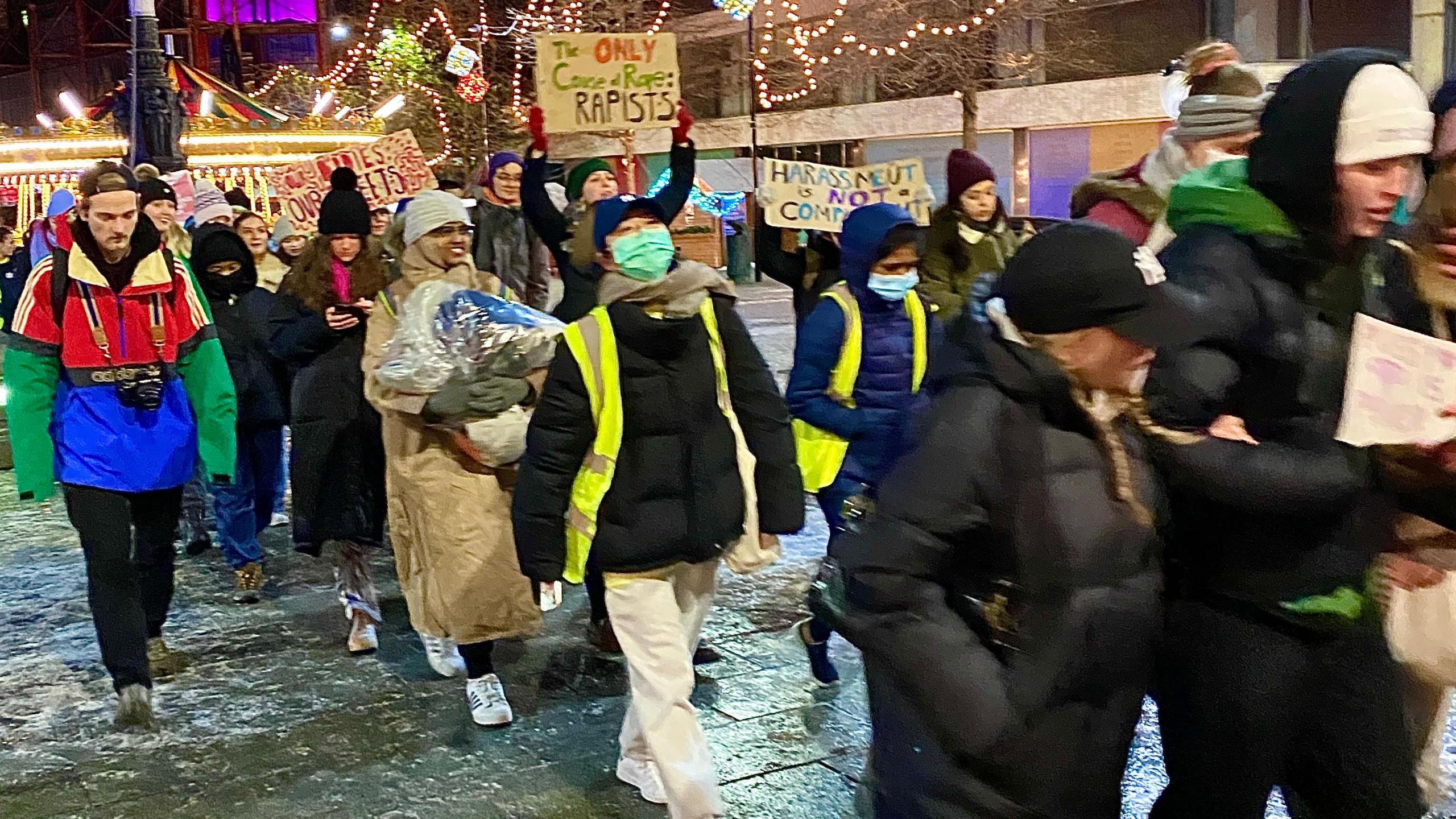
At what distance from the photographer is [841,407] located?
5395mm

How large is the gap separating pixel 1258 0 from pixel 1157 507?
817 inches

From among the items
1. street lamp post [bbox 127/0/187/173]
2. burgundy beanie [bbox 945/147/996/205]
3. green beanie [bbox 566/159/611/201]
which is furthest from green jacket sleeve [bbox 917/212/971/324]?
street lamp post [bbox 127/0/187/173]

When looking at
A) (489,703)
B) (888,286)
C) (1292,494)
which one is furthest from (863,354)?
(1292,494)

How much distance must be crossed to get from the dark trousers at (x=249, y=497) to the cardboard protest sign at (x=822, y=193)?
301cm

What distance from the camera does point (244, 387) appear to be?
794cm

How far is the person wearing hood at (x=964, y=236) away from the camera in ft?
21.7

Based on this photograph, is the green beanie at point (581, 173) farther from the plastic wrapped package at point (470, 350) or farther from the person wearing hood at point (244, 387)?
the plastic wrapped package at point (470, 350)

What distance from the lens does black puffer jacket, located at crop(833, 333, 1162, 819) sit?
2.61 metres

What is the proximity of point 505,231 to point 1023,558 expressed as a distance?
21.8ft

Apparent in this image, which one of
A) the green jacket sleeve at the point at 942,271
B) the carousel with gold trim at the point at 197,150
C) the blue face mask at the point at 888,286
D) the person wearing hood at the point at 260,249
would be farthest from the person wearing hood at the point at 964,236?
the carousel with gold trim at the point at 197,150

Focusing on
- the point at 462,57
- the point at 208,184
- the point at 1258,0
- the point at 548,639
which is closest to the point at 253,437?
the point at 548,639

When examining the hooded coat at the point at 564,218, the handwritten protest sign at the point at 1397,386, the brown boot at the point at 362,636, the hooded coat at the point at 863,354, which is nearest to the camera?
the handwritten protest sign at the point at 1397,386

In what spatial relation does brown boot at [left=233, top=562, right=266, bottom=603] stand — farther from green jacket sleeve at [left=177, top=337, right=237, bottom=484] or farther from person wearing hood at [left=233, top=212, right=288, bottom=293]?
person wearing hood at [left=233, top=212, right=288, bottom=293]

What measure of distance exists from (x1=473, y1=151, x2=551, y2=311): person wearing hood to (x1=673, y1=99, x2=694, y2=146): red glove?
3.90ft
